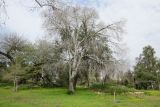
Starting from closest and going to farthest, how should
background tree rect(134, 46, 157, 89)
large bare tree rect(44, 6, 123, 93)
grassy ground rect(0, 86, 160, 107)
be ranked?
grassy ground rect(0, 86, 160, 107) < large bare tree rect(44, 6, 123, 93) < background tree rect(134, 46, 157, 89)

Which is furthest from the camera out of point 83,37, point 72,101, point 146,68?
point 146,68

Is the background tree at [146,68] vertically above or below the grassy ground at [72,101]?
above

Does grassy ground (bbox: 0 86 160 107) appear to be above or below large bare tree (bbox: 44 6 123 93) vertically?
below

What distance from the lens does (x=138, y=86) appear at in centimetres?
6719

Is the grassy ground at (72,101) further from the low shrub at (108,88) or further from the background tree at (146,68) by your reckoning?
the background tree at (146,68)

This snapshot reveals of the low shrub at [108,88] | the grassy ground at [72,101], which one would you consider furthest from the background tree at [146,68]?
the grassy ground at [72,101]

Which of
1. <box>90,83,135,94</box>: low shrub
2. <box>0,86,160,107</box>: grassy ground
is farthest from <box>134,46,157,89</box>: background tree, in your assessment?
<box>0,86,160,107</box>: grassy ground

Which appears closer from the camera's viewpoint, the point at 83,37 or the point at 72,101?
the point at 72,101

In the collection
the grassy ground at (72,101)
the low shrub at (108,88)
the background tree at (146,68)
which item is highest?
the background tree at (146,68)

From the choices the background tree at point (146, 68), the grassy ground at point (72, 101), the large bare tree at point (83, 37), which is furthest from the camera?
the background tree at point (146, 68)

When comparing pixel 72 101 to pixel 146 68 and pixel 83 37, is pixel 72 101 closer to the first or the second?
pixel 83 37

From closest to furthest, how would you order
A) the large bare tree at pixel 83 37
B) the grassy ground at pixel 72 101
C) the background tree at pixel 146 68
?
the grassy ground at pixel 72 101
the large bare tree at pixel 83 37
the background tree at pixel 146 68

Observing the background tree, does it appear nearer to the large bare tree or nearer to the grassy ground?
the large bare tree

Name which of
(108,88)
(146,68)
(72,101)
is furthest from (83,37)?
(146,68)
